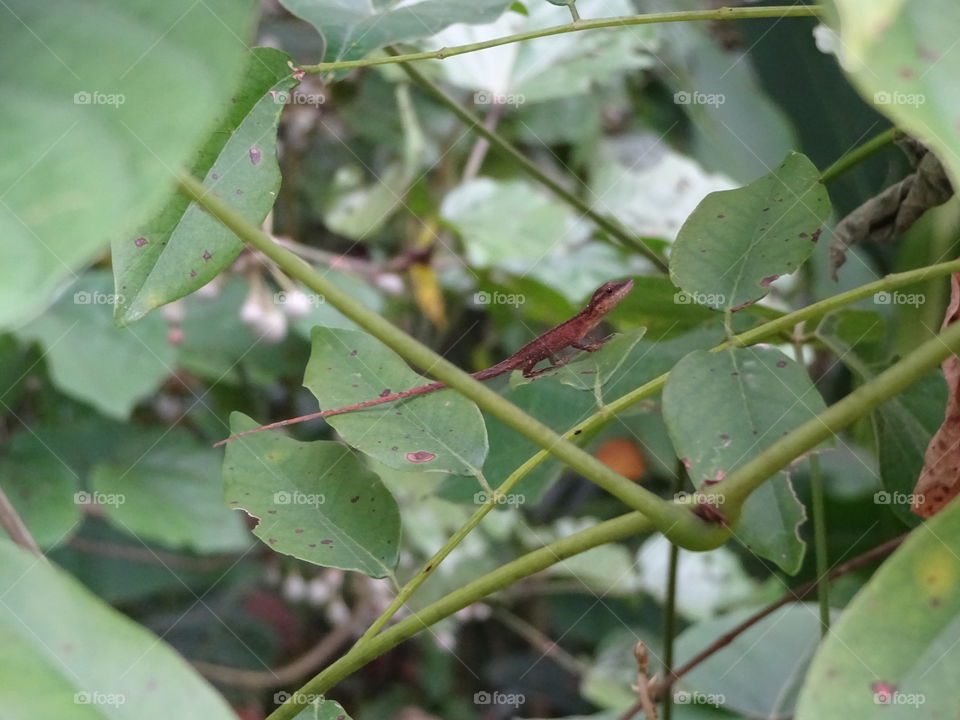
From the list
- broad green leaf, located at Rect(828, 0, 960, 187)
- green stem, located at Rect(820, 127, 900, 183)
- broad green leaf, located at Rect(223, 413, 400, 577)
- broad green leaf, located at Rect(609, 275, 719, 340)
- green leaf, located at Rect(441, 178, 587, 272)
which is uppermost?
green stem, located at Rect(820, 127, 900, 183)

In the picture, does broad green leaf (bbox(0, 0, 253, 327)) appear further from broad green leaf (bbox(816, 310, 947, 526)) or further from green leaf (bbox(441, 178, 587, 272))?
green leaf (bbox(441, 178, 587, 272))

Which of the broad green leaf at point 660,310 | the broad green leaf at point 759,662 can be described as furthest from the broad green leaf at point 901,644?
the broad green leaf at point 759,662

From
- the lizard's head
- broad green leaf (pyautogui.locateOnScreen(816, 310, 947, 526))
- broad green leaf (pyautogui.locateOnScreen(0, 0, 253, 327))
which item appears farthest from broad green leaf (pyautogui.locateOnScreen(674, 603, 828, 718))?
broad green leaf (pyautogui.locateOnScreen(0, 0, 253, 327))

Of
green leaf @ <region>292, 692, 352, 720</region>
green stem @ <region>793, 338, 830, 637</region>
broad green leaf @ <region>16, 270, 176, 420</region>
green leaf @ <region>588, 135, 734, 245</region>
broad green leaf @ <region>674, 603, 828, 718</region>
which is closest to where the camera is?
green leaf @ <region>292, 692, 352, 720</region>

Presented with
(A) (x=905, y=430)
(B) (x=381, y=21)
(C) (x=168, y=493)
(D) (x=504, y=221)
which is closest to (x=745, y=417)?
(A) (x=905, y=430)

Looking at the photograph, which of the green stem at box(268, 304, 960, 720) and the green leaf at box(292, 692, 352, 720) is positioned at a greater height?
the green stem at box(268, 304, 960, 720)

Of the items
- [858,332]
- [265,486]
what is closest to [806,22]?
[858,332]
